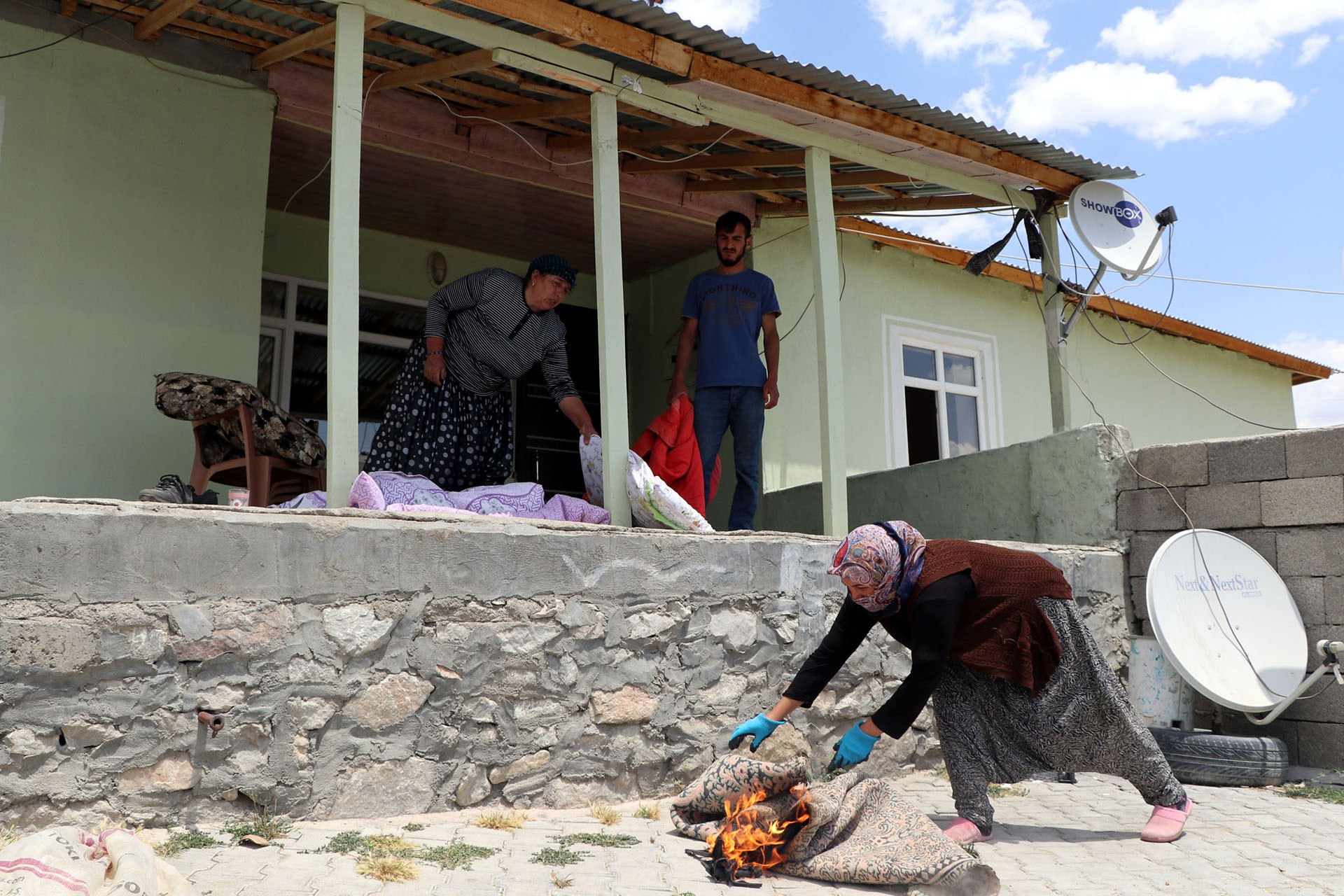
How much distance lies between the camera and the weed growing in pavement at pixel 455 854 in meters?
3.30

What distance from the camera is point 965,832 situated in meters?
3.76

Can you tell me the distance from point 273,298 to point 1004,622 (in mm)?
5144

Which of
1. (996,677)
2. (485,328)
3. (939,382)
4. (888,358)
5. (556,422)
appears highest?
(888,358)

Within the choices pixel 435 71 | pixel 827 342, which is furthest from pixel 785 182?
pixel 435 71

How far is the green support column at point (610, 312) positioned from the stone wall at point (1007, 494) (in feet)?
7.68

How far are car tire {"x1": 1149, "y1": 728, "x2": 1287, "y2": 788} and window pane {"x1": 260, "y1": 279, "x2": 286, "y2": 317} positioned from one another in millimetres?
5699

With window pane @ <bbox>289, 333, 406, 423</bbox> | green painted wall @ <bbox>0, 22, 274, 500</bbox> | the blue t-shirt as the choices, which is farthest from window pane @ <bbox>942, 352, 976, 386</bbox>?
green painted wall @ <bbox>0, 22, 274, 500</bbox>

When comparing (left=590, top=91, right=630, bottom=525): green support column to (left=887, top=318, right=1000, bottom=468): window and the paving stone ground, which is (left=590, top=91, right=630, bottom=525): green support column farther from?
(left=887, top=318, right=1000, bottom=468): window

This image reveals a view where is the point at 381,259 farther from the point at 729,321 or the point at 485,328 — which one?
the point at 729,321

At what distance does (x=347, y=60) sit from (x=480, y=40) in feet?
1.98

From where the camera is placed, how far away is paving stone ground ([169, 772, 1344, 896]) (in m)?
3.11

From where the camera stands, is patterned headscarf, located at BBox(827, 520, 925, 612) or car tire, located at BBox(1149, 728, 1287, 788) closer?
patterned headscarf, located at BBox(827, 520, 925, 612)

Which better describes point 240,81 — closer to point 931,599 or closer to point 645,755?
point 645,755

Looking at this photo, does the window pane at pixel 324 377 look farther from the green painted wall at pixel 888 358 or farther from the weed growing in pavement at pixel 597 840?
the weed growing in pavement at pixel 597 840
